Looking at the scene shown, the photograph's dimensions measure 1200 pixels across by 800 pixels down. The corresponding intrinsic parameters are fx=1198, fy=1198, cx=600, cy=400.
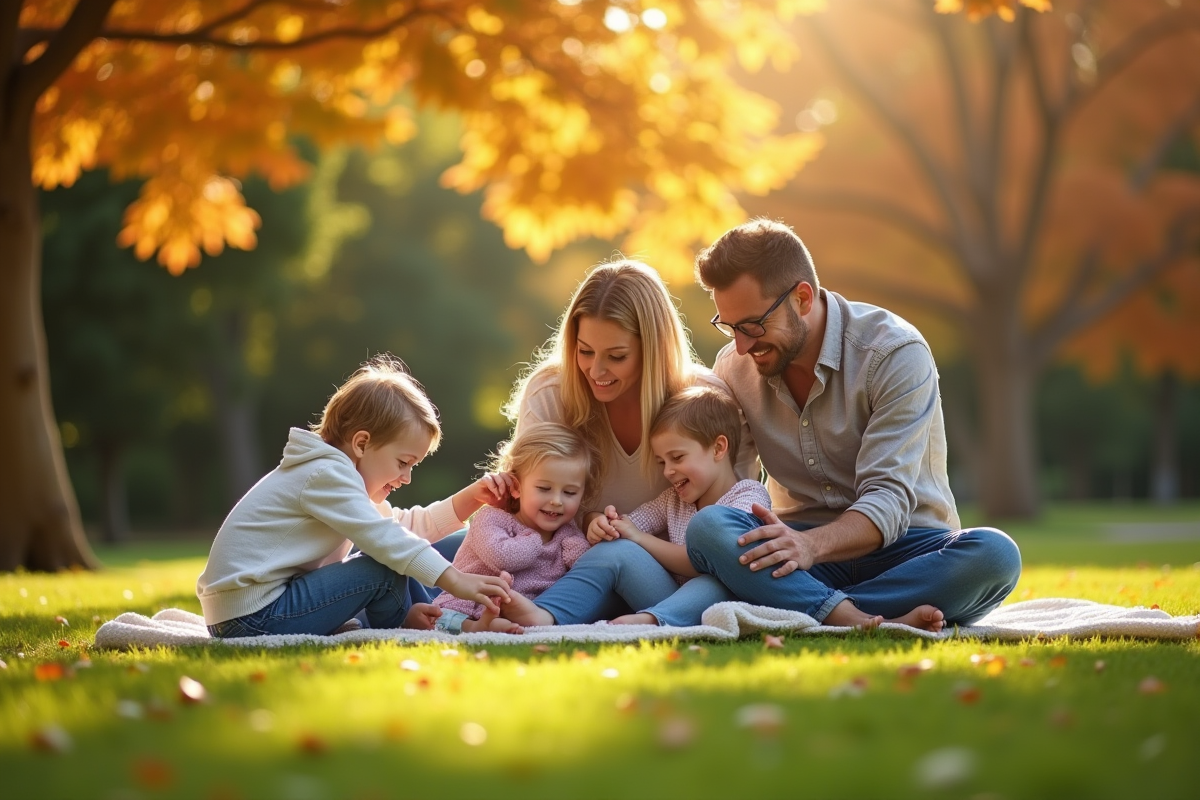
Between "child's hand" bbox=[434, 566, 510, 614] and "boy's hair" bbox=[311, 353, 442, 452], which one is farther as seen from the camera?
"boy's hair" bbox=[311, 353, 442, 452]

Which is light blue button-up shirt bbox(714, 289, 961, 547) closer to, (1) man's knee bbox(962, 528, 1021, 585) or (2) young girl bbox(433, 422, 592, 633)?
(1) man's knee bbox(962, 528, 1021, 585)

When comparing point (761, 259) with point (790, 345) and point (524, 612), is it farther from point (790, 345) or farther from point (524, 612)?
point (524, 612)

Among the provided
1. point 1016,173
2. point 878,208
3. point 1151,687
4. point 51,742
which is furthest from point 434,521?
point 1016,173

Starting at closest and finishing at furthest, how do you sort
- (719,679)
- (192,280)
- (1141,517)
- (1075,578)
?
(719,679), (1075,578), (192,280), (1141,517)

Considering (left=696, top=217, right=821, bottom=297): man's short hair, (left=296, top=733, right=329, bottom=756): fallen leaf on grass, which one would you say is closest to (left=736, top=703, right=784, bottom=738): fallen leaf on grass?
(left=296, top=733, right=329, bottom=756): fallen leaf on grass

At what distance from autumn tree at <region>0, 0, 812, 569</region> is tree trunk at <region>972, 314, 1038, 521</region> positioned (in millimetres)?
8858

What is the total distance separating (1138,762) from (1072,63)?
16905 millimetres

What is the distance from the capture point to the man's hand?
431 centimetres

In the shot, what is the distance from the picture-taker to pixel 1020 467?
18.2 meters

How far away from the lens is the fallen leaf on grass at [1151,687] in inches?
120

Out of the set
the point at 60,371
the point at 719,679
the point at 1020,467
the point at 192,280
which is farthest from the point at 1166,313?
the point at 719,679

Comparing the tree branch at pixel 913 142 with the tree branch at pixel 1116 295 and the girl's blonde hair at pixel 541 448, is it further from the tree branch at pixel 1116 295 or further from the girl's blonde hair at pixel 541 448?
the girl's blonde hair at pixel 541 448

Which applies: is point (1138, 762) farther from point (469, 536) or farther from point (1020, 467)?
point (1020, 467)

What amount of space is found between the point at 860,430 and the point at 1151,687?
6.11 feet
